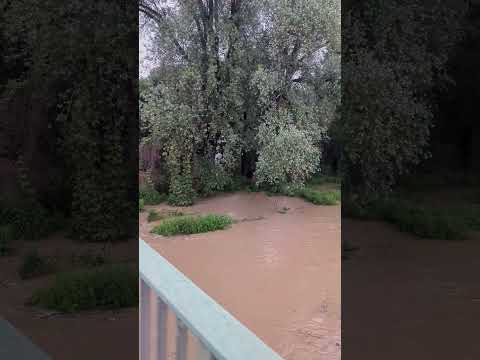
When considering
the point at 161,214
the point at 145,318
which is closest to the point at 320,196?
the point at 161,214

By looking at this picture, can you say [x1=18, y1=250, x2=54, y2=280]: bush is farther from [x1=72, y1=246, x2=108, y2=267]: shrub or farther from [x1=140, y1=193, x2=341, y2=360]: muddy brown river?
[x1=140, y1=193, x2=341, y2=360]: muddy brown river

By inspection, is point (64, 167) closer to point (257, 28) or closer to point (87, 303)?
point (87, 303)

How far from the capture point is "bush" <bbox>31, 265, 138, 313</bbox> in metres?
1.45

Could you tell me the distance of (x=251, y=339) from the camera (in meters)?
0.70

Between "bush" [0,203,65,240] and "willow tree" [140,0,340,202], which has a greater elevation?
"willow tree" [140,0,340,202]

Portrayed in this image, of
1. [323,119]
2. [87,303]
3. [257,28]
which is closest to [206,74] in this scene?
[257,28]

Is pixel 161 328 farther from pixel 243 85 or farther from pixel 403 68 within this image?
pixel 243 85

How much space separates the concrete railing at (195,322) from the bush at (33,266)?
2.32 feet

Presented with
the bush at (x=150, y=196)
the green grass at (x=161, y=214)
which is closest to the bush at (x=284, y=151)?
the green grass at (x=161, y=214)

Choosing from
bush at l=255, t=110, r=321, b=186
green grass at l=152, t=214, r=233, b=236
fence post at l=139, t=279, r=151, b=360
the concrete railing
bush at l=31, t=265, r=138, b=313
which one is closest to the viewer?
the concrete railing

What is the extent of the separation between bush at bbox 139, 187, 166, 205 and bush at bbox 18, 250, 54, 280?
4509mm

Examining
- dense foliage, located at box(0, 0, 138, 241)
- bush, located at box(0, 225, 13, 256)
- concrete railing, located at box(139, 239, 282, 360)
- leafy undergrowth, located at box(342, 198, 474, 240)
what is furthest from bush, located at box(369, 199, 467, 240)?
bush, located at box(0, 225, 13, 256)

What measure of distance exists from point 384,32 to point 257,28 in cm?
451

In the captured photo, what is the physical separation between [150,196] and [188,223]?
540 millimetres
